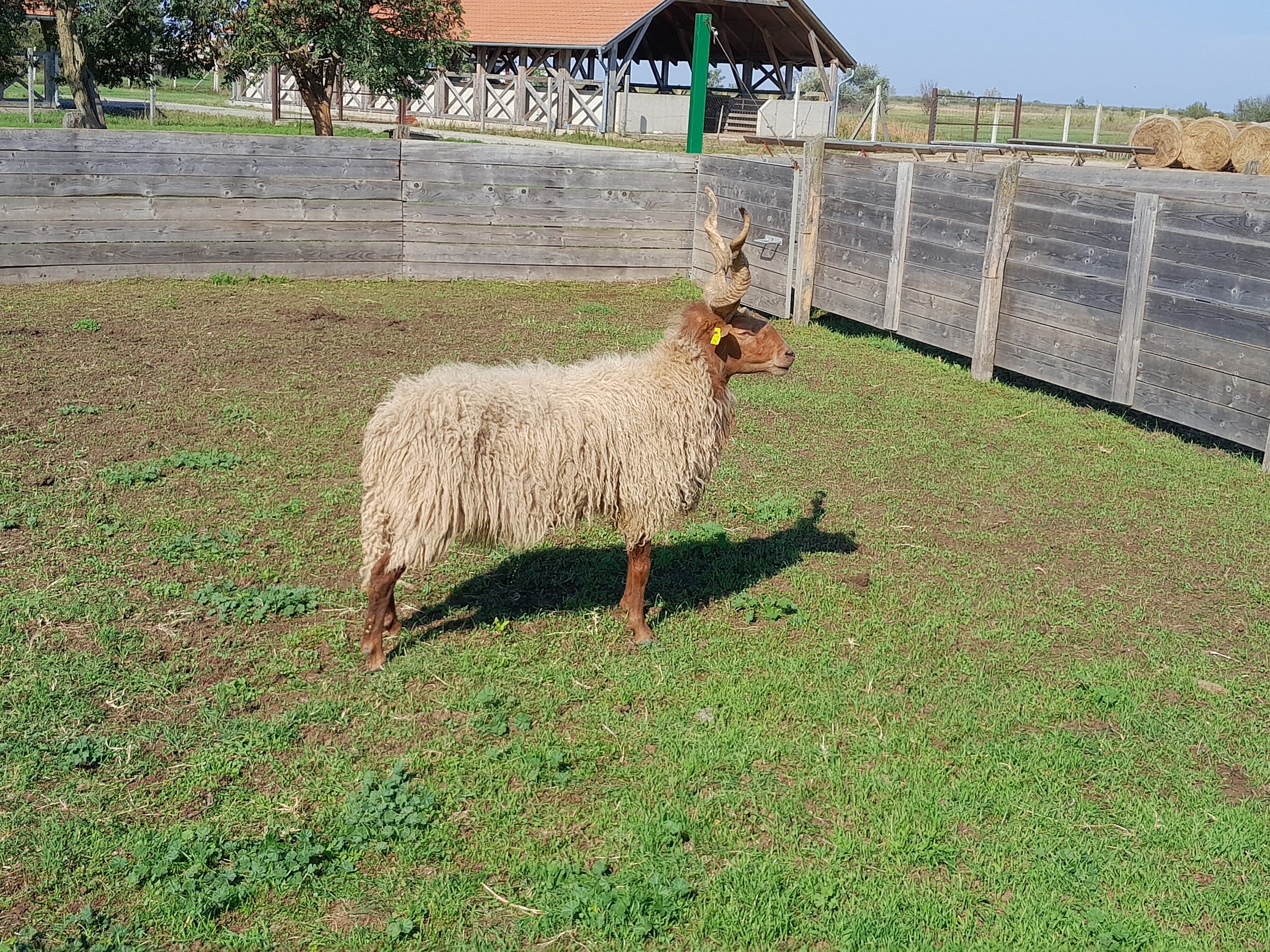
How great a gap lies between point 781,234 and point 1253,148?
9683mm

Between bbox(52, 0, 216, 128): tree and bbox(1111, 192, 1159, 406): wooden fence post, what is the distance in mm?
20260

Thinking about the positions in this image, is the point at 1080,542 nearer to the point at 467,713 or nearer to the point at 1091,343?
the point at 1091,343

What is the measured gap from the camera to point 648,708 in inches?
205

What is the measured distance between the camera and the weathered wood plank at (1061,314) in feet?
33.1

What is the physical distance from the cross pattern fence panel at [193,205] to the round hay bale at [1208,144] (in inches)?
539

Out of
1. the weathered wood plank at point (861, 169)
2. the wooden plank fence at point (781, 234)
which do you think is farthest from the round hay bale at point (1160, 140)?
the weathered wood plank at point (861, 169)

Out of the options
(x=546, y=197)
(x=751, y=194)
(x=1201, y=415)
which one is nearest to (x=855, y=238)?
(x=751, y=194)

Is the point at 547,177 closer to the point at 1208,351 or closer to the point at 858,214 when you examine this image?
the point at 858,214

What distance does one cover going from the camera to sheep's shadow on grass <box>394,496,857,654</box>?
6113 millimetres

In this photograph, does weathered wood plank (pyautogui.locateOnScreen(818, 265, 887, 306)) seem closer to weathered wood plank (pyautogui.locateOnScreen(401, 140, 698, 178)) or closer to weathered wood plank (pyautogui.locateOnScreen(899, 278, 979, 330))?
weathered wood plank (pyautogui.locateOnScreen(899, 278, 979, 330))

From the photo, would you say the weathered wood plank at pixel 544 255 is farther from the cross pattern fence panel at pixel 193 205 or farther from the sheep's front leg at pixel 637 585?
the sheep's front leg at pixel 637 585

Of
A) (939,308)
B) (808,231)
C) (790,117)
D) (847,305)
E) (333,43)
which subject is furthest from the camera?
(790,117)

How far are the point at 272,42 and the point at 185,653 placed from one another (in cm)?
1734

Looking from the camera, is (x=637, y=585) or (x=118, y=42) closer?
(x=637, y=585)
